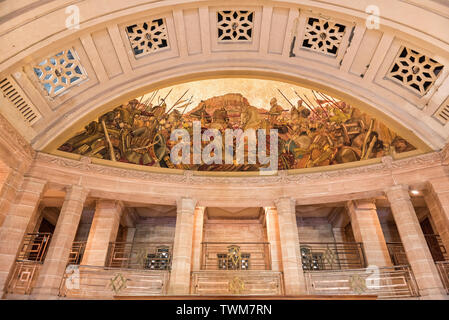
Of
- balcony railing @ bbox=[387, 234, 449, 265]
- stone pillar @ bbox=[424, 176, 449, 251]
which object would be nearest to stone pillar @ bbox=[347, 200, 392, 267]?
balcony railing @ bbox=[387, 234, 449, 265]

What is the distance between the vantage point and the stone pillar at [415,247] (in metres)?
7.23

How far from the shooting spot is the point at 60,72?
8.11 metres

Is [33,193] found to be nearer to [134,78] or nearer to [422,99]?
[134,78]

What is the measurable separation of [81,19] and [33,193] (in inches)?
201

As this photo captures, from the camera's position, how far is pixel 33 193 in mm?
8289

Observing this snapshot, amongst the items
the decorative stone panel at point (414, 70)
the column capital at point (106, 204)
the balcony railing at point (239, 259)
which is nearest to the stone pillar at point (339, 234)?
the balcony railing at point (239, 259)

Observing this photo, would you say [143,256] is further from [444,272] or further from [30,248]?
[444,272]

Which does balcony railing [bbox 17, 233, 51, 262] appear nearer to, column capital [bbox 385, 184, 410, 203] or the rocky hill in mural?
the rocky hill in mural

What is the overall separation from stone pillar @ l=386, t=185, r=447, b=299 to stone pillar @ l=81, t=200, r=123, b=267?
973 cm

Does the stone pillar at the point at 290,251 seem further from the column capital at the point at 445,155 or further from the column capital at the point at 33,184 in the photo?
the column capital at the point at 33,184

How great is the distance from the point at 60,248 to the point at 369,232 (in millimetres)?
10207

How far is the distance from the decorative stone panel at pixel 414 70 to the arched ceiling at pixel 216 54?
3 cm

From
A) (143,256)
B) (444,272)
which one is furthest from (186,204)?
(444,272)
